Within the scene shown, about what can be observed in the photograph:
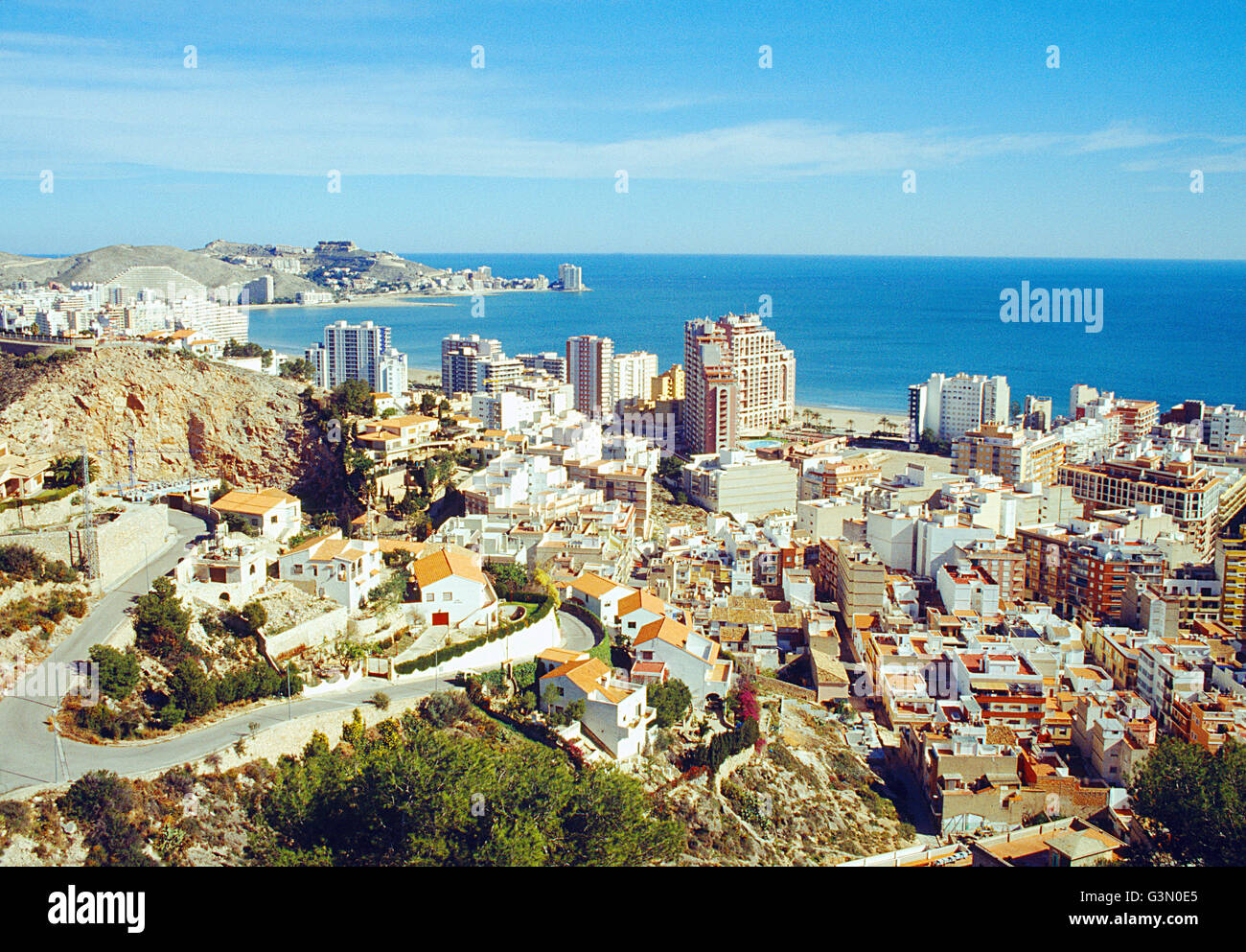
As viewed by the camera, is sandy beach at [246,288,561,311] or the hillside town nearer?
the hillside town

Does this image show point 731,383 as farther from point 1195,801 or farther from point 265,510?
point 1195,801

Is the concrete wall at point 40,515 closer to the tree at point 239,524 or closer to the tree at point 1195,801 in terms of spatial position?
the tree at point 239,524

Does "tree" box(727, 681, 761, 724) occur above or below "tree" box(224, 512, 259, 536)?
below

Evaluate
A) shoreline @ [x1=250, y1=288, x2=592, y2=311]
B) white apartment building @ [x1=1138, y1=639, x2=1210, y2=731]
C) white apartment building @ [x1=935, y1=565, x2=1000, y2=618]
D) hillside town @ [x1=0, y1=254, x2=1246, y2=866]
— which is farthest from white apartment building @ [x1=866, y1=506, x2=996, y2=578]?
shoreline @ [x1=250, y1=288, x2=592, y2=311]

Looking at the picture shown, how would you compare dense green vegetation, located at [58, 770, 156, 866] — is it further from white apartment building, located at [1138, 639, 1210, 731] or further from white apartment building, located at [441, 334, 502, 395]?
white apartment building, located at [441, 334, 502, 395]
